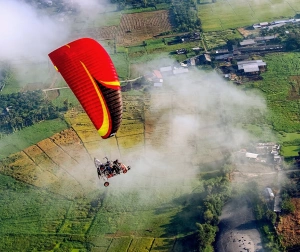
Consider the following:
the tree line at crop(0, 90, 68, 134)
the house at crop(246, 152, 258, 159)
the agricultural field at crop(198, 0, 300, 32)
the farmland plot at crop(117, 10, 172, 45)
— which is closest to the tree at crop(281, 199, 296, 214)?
the house at crop(246, 152, 258, 159)

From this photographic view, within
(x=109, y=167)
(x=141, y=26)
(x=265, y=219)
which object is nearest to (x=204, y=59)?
(x=141, y=26)

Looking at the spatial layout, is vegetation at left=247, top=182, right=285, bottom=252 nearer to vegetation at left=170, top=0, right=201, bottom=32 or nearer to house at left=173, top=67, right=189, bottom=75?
house at left=173, top=67, right=189, bottom=75

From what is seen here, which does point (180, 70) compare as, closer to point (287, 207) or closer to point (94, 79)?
point (287, 207)

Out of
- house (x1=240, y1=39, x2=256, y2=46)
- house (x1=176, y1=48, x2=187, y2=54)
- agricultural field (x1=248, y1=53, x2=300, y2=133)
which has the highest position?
house (x1=240, y1=39, x2=256, y2=46)

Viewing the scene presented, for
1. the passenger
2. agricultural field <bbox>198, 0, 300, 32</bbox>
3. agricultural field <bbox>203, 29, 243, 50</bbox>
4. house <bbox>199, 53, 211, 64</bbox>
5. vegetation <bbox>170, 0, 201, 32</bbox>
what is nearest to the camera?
the passenger

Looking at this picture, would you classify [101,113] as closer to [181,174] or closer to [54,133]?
[181,174]

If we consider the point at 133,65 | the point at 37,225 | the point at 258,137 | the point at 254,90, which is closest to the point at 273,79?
the point at 254,90
